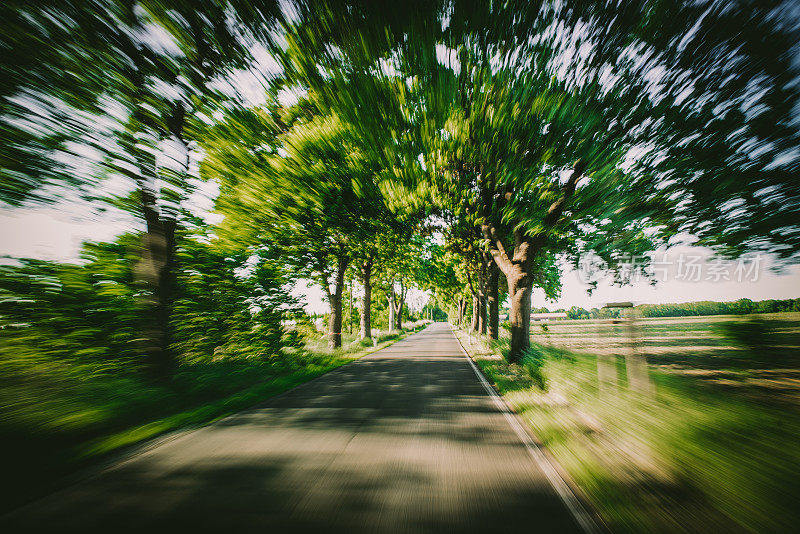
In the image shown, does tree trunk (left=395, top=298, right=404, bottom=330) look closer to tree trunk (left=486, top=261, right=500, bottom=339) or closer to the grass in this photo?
tree trunk (left=486, top=261, right=500, bottom=339)

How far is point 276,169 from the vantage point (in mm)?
7957

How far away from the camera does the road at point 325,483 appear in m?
2.67

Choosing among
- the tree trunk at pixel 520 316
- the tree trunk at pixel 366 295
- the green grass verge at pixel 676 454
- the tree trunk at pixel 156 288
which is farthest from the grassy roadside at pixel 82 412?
the tree trunk at pixel 366 295

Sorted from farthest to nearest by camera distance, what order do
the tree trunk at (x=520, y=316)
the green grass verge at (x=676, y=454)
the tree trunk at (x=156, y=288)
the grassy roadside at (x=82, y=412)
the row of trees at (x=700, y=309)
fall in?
the tree trunk at (x=520, y=316) < the tree trunk at (x=156, y=288) < the row of trees at (x=700, y=309) < the grassy roadside at (x=82, y=412) < the green grass verge at (x=676, y=454)

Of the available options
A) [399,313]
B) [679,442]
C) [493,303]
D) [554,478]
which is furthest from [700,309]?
[554,478]

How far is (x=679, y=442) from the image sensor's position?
3.73m

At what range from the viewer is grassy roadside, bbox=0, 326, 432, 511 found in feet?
11.6

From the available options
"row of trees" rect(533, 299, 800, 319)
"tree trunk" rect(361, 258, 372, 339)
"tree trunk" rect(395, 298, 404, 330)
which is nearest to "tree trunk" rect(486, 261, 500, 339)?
"row of trees" rect(533, 299, 800, 319)

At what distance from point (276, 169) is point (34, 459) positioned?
671 centimetres

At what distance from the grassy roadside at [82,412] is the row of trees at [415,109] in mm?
1136

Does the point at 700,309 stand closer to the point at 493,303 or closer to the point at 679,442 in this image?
the point at 493,303

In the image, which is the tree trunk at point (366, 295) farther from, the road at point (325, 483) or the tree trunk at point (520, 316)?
the road at point (325, 483)

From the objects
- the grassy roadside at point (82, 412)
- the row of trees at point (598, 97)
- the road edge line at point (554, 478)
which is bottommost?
the road edge line at point (554, 478)

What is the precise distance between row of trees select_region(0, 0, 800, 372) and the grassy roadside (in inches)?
44.7
